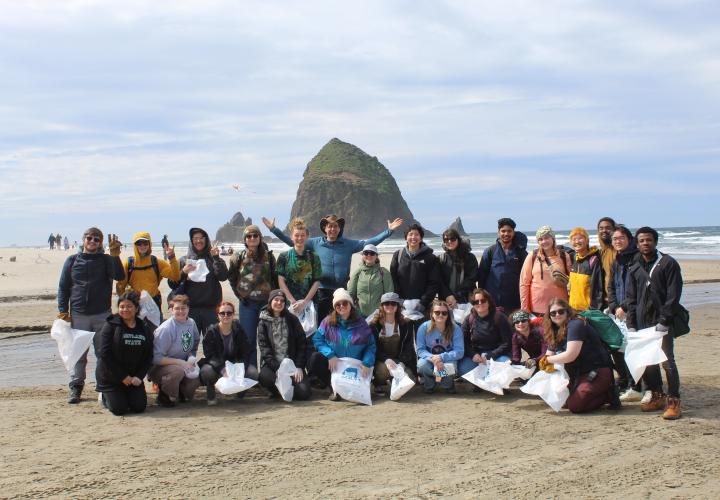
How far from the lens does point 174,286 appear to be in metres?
7.11

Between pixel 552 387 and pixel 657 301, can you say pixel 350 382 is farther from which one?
pixel 657 301

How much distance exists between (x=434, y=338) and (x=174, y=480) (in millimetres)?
3222

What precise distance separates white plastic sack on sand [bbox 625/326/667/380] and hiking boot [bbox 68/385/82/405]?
5.24 meters

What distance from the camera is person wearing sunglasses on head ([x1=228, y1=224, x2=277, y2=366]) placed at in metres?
6.98

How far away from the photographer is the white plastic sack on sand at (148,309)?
22.3ft

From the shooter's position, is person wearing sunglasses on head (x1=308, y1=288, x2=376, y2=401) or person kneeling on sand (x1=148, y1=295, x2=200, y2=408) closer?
person kneeling on sand (x1=148, y1=295, x2=200, y2=408)

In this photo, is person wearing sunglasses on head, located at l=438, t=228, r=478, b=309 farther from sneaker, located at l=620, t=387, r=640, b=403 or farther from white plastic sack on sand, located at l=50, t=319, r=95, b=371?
white plastic sack on sand, located at l=50, t=319, r=95, b=371

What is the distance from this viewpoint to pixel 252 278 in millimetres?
6992

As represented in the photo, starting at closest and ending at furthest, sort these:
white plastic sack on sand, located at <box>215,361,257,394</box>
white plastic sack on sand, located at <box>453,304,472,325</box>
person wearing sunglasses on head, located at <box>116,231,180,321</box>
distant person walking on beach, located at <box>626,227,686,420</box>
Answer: distant person walking on beach, located at <box>626,227,686,420</box>, white plastic sack on sand, located at <box>215,361,257,394</box>, person wearing sunglasses on head, located at <box>116,231,180,321</box>, white plastic sack on sand, located at <box>453,304,472,325</box>

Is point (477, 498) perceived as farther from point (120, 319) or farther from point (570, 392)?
point (120, 319)

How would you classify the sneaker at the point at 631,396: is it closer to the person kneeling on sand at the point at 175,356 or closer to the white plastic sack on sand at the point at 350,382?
the white plastic sack on sand at the point at 350,382

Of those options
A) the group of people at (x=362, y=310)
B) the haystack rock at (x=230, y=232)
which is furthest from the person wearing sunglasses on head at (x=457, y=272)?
the haystack rock at (x=230, y=232)

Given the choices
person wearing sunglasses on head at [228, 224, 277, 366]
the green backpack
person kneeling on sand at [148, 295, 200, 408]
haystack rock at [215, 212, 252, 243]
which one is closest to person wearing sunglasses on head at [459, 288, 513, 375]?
the green backpack

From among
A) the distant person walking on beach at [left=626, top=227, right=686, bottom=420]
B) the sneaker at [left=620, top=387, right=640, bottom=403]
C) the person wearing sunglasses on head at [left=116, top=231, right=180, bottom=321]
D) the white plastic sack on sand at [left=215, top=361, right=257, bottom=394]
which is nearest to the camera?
the distant person walking on beach at [left=626, top=227, right=686, bottom=420]
